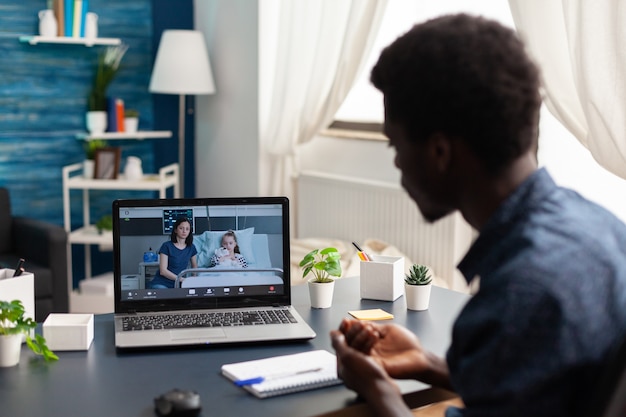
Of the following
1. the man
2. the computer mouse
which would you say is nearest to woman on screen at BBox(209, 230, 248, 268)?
the computer mouse

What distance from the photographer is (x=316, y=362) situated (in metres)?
1.65

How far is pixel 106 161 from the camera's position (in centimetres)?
447

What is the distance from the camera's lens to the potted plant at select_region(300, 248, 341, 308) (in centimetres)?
206

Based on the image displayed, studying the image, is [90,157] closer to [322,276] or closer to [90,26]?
[90,26]

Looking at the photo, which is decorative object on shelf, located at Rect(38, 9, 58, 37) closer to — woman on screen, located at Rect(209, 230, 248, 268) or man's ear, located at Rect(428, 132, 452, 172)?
woman on screen, located at Rect(209, 230, 248, 268)

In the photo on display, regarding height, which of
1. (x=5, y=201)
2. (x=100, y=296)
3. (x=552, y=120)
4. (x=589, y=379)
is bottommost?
(x=100, y=296)

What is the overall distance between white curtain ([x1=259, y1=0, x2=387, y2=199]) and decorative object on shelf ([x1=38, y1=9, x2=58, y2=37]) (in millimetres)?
1104

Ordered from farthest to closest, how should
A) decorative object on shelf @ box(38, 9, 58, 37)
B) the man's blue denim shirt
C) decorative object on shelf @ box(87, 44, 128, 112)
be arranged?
decorative object on shelf @ box(87, 44, 128, 112)
decorative object on shelf @ box(38, 9, 58, 37)
the man's blue denim shirt

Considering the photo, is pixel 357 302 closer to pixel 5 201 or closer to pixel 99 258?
pixel 5 201

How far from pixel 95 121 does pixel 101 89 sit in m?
0.19

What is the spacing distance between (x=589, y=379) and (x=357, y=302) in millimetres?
1071

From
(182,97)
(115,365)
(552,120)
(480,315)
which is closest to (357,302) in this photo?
(115,365)

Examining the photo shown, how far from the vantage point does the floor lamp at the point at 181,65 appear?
455 centimetres

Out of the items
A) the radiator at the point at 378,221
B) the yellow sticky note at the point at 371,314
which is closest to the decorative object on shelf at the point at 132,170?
the radiator at the point at 378,221
